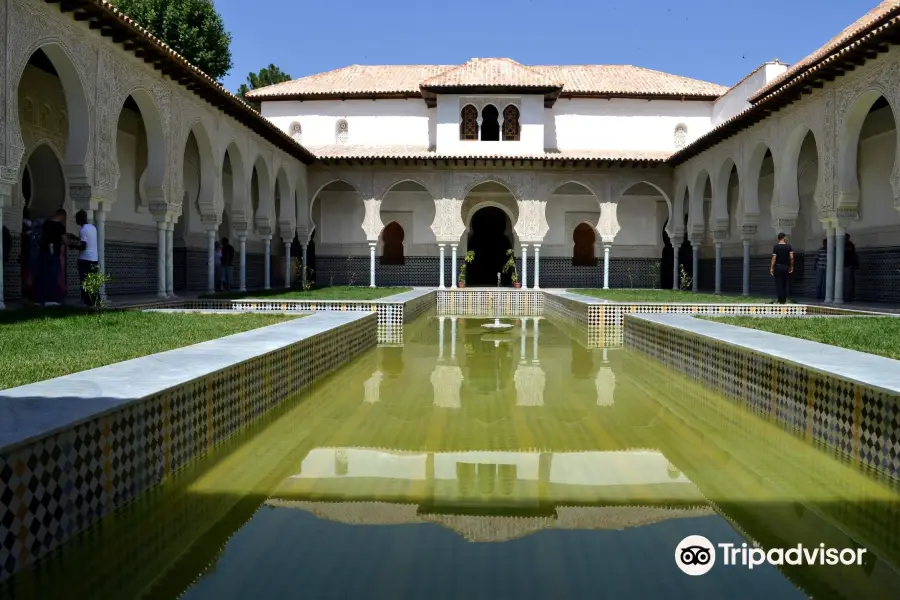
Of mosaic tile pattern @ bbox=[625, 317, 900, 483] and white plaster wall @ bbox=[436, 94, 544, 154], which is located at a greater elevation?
white plaster wall @ bbox=[436, 94, 544, 154]

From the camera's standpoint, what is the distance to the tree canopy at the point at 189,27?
82.2ft

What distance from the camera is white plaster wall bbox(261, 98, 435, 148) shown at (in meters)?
20.9

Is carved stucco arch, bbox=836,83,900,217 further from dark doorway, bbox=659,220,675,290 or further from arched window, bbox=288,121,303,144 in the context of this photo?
arched window, bbox=288,121,303,144

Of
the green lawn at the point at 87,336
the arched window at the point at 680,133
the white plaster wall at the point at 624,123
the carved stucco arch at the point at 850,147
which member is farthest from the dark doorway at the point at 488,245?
the green lawn at the point at 87,336

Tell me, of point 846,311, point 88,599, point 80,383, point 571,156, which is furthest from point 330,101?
point 88,599

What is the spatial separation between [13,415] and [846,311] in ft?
30.2

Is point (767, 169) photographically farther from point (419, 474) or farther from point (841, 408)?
point (419, 474)

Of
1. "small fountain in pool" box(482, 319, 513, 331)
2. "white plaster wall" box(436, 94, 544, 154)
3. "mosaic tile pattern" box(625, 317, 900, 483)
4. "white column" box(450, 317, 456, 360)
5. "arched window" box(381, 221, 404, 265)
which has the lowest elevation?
"white column" box(450, 317, 456, 360)

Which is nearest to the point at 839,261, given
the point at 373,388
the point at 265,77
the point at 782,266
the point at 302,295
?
the point at 782,266

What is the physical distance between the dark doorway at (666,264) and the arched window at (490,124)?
5.43 m

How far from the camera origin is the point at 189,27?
2600cm

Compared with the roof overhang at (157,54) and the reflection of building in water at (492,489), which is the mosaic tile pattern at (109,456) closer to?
the reflection of building in water at (492,489)

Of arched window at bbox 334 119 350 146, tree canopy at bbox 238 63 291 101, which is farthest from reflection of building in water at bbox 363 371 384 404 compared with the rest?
tree canopy at bbox 238 63 291 101

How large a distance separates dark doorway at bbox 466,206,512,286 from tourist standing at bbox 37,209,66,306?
559 inches
